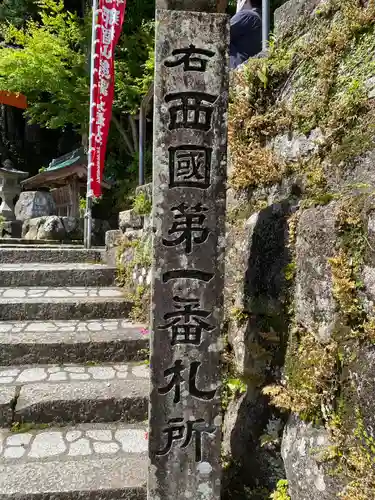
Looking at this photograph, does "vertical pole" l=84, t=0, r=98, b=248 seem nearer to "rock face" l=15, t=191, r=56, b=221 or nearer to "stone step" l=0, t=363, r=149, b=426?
"stone step" l=0, t=363, r=149, b=426

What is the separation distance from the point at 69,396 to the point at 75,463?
57 cm

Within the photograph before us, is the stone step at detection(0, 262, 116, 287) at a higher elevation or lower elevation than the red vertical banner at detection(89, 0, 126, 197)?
lower

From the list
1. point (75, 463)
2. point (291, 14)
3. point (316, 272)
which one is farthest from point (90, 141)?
point (316, 272)

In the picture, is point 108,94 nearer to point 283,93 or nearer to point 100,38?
point 100,38

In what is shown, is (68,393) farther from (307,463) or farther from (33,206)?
(33,206)

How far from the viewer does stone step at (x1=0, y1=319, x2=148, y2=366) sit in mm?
3723

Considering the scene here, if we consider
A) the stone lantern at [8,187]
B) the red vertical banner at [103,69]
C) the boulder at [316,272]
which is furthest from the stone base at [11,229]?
the boulder at [316,272]

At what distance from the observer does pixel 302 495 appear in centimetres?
200

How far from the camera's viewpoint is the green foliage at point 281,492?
2.17 metres

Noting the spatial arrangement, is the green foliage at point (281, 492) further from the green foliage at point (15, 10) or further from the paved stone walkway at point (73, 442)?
the green foliage at point (15, 10)

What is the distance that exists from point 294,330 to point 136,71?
12.9 metres

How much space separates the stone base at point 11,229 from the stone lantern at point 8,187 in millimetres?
335

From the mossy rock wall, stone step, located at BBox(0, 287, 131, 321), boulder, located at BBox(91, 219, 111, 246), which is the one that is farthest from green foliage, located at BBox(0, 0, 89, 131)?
the mossy rock wall

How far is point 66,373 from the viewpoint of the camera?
3.59 meters
